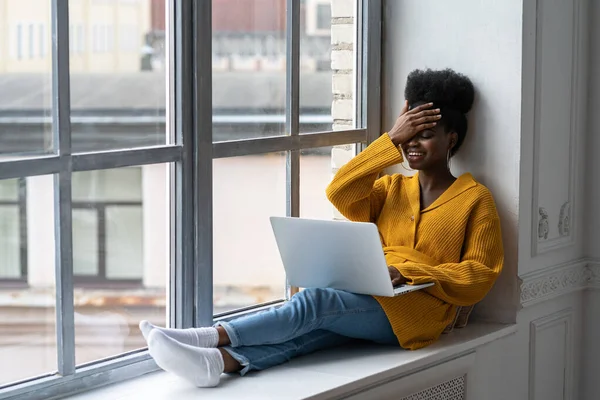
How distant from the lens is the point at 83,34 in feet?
6.77

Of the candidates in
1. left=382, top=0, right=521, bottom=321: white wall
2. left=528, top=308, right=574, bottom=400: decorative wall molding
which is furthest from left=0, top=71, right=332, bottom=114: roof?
left=528, top=308, right=574, bottom=400: decorative wall molding

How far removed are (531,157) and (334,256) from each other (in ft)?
2.46

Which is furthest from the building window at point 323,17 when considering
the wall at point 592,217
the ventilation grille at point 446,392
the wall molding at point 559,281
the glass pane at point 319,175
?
the ventilation grille at point 446,392

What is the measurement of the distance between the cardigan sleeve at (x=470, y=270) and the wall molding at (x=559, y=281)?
215 millimetres

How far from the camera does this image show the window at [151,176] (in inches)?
79.0

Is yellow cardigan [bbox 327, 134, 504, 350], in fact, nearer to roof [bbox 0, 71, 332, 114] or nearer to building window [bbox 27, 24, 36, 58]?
roof [bbox 0, 71, 332, 114]

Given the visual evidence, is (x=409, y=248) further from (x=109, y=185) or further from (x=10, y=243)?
(x=10, y=243)

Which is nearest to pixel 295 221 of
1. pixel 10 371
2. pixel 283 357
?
pixel 283 357

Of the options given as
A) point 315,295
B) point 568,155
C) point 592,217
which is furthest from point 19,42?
point 592,217

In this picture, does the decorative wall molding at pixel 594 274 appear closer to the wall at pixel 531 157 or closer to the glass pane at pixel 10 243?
the wall at pixel 531 157

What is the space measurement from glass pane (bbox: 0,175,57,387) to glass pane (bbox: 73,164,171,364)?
0.24ft

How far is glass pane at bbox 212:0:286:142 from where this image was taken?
2.38 metres

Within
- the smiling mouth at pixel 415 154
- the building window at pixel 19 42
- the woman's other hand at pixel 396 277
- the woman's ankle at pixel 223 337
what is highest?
the building window at pixel 19 42

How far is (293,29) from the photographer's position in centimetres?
257
